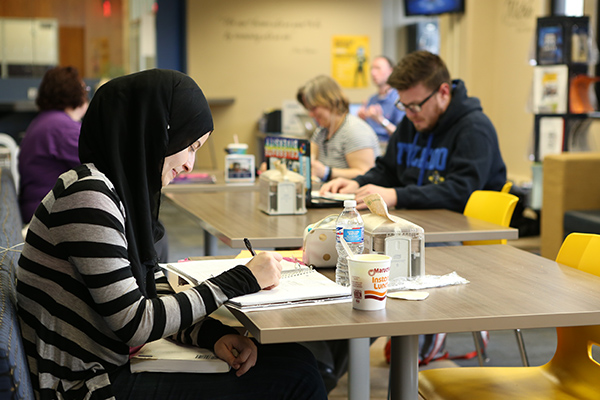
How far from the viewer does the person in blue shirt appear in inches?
242

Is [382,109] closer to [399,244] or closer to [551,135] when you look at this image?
[551,135]

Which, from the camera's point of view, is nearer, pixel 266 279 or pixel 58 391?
pixel 58 391

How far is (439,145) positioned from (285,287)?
1.70 m

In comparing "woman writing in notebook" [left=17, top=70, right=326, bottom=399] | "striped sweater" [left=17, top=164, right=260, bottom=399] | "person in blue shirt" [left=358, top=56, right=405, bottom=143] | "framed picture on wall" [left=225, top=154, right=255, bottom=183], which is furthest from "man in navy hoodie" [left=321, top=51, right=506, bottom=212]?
"person in blue shirt" [left=358, top=56, right=405, bottom=143]

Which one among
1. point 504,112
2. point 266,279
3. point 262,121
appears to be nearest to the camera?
point 266,279

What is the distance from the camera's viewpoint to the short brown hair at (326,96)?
4113 millimetres

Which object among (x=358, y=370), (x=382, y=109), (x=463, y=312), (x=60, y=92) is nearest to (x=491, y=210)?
(x=358, y=370)

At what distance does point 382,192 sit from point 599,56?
12.6ft

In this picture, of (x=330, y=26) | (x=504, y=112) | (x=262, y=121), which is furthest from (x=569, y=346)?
(x=330, y=26)

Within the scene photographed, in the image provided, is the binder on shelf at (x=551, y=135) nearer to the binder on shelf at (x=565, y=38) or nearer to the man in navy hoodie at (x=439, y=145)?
the binder on shelf at (x=565, y=38)

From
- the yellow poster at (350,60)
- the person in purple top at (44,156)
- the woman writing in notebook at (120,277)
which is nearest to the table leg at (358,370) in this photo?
the woman writing in notebook at (120,277)

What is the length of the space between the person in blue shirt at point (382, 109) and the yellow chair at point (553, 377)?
4.28m

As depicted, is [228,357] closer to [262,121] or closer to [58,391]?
[58,391]

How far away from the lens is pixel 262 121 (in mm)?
8477
